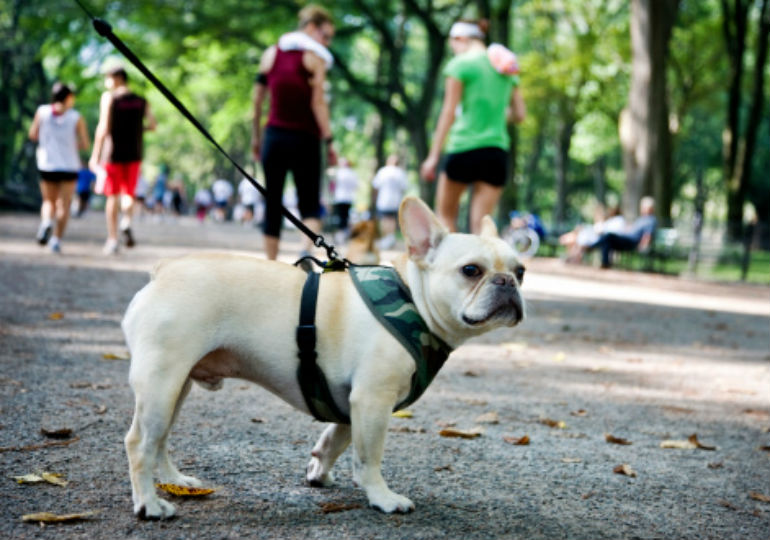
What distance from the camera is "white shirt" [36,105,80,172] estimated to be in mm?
11656

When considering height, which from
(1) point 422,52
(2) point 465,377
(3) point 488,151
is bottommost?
(2) point 465,377

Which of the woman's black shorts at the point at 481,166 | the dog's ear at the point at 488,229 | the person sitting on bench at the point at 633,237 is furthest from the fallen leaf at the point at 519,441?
the person sitting on bench at the point at 633,237

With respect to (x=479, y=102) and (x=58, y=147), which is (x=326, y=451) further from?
(x=58, y=147)

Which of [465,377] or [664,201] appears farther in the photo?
[664,201]

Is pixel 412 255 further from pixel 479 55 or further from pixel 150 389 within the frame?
pixel 479 55

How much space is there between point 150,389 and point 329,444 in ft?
2.72

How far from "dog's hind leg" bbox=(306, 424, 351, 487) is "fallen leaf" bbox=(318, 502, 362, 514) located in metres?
0.20

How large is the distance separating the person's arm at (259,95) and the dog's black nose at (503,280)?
5.37m

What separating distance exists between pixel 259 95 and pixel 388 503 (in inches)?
232

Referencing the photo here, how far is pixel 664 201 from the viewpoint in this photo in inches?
1081

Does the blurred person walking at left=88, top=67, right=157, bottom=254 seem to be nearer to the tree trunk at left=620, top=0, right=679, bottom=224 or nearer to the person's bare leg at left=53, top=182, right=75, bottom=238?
the person's bare leg at left=53, top=182, right=75, bottom=238

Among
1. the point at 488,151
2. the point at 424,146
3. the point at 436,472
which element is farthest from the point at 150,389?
the point at 424,146

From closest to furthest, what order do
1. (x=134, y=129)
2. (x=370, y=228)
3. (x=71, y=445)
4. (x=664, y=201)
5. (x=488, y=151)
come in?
(x=71, y=445), (x=488, y=151), (x=370, y=228), (x=134, y=129), (x=664, y=201)

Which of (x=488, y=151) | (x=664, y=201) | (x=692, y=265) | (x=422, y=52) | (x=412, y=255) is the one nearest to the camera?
(x=412, y=255)
